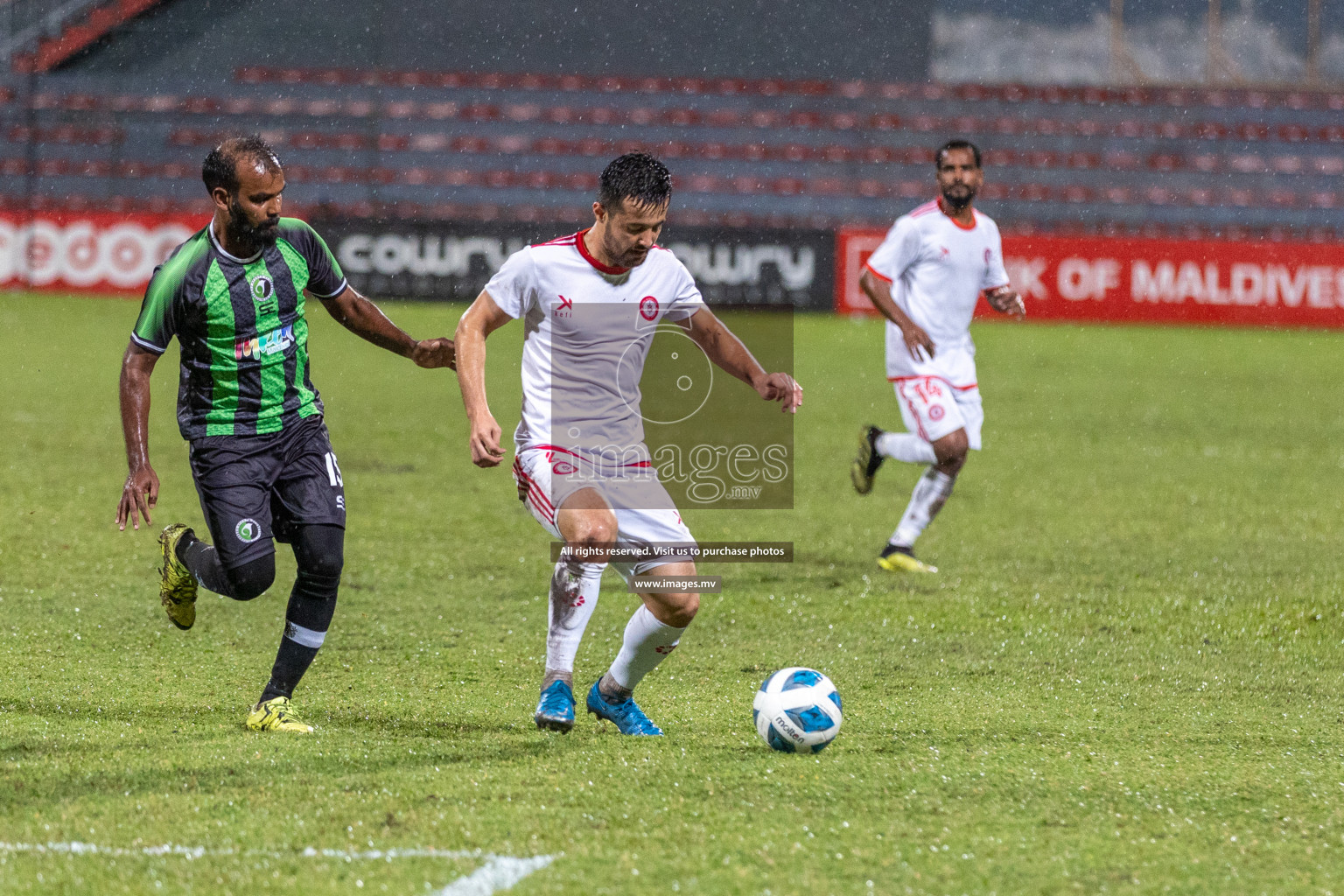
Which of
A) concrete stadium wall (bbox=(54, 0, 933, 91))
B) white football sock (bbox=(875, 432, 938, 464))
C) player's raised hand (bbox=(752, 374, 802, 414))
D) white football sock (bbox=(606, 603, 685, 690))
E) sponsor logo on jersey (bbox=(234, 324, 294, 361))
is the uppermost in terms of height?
concrete stadium wall (bbox=(54, 0, 933, 91))

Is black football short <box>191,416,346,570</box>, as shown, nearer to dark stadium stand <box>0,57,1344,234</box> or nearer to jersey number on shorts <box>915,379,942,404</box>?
jersey number on shorts <box>915,379,942,404</box>

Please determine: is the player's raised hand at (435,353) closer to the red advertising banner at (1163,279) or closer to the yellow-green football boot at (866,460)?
the yellow-green football boot at (866,460)

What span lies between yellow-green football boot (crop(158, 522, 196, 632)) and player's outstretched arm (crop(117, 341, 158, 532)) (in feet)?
1.06

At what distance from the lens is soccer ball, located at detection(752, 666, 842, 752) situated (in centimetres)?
460

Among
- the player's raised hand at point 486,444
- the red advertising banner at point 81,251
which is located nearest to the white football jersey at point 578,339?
the player's raised hand at point 486,444

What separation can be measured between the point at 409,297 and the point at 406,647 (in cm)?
1710

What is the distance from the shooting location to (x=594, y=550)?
15.7 ft

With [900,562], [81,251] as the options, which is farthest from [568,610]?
[81,251]

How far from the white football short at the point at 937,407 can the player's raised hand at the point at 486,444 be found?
12.9 feet

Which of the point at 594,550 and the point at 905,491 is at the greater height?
the point at 594,550

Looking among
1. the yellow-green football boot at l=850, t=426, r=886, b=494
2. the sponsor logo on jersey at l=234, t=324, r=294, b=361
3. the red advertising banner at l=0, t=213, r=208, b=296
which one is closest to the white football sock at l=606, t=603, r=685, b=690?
the sponsor logo on jersey at l=234, t=324, r=294, b=361

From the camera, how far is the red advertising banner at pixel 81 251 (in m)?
22.7

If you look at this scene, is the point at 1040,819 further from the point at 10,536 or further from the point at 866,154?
the point at 866,154

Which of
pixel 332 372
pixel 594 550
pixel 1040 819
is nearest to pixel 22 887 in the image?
pixel 594 550
